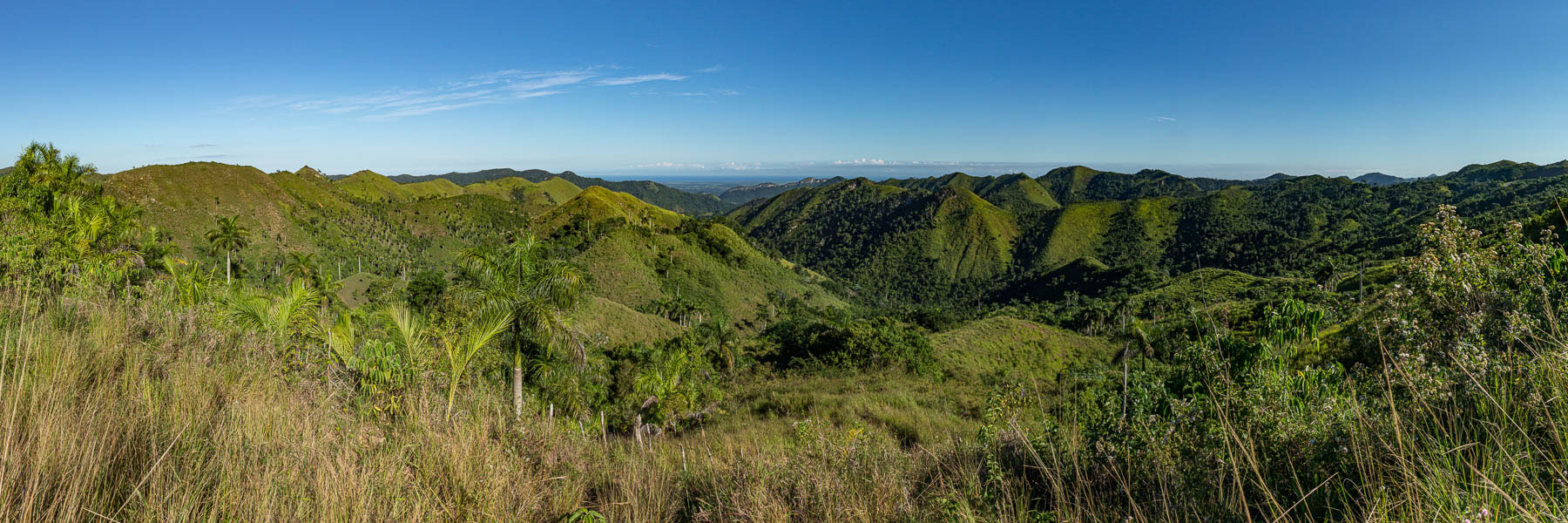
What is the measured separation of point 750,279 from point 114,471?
9810 cm

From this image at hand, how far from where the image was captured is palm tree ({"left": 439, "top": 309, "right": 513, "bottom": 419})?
4.76 meters

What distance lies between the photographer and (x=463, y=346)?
689cm

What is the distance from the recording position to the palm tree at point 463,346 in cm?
476

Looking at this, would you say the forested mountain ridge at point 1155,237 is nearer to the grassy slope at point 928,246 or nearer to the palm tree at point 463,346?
the grassy slope at point 928,246

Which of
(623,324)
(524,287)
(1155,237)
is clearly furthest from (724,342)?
(1155,237)

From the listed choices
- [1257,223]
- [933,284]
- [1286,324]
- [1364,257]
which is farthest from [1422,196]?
[1286,324]

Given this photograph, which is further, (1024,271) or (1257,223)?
(1257,223)

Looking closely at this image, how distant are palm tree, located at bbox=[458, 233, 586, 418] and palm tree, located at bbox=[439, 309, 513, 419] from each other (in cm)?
162

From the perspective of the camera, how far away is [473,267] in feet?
36.3

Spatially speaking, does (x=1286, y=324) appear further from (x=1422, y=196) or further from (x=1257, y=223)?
(x=1422, y=196)

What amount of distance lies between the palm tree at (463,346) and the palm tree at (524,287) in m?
1.62

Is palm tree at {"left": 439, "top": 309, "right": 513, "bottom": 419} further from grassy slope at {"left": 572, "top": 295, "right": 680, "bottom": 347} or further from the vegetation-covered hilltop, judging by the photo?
grassy slope at {"left": 572, "top": 295, "right": 680, "bottom": 347}

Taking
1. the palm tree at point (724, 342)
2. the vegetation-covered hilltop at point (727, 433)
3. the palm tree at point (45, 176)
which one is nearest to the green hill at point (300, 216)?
the palm tree at point (724, 342)

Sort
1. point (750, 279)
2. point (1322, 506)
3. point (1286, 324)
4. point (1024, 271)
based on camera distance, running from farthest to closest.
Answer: point (1024, 271)
point (750, 279)
point (1286, 324)
point (1322, 506)
